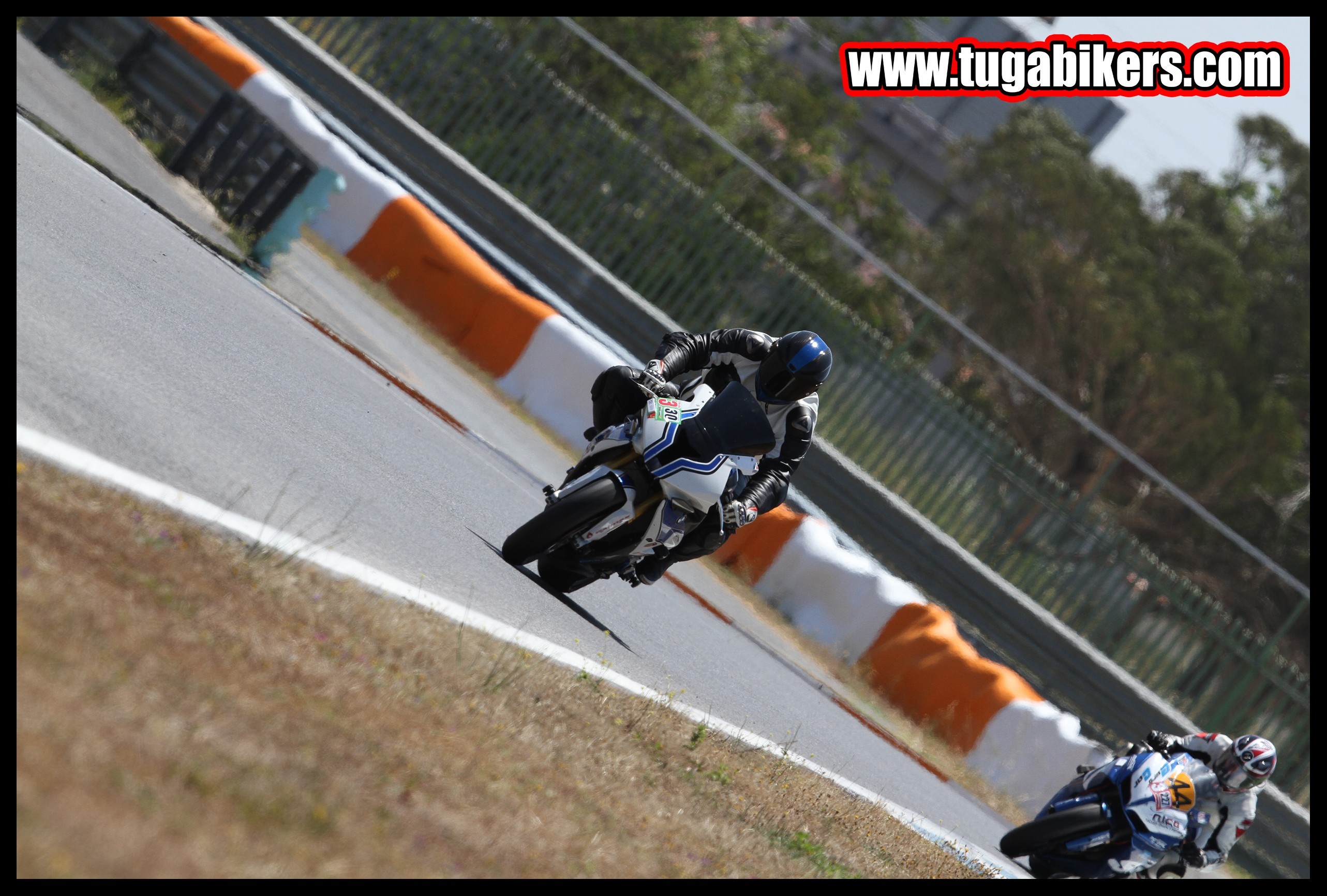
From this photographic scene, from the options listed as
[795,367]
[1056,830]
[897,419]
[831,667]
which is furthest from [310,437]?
[897,419]

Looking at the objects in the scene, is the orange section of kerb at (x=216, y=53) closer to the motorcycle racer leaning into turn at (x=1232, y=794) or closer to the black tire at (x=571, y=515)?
the black tire at (x=571, y=515)

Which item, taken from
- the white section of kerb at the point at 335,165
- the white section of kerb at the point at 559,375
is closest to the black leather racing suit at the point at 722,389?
the white section of kerb at the point at 559,375

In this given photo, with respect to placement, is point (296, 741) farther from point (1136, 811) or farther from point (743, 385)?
point (1136, 811)

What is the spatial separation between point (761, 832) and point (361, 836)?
8.40 feet

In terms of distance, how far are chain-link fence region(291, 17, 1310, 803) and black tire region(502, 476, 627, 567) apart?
677 centimetres

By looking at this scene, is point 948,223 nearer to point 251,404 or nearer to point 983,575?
point 983,575

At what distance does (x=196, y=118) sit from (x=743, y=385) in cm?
760

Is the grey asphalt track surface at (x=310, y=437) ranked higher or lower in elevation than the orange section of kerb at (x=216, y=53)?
lower

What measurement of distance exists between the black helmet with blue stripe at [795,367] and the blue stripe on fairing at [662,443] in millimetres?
600

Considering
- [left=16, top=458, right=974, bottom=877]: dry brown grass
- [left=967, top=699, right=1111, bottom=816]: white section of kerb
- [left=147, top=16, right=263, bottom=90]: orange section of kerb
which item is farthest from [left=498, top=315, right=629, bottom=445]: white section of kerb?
[left=16, top=458, right=974, bottom=877]: dry brown grass

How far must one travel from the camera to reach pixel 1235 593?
2661 centimetres

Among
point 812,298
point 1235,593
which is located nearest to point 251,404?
point 812,298

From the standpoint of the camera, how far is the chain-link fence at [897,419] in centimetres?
1310

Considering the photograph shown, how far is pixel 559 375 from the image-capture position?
12781 mm
